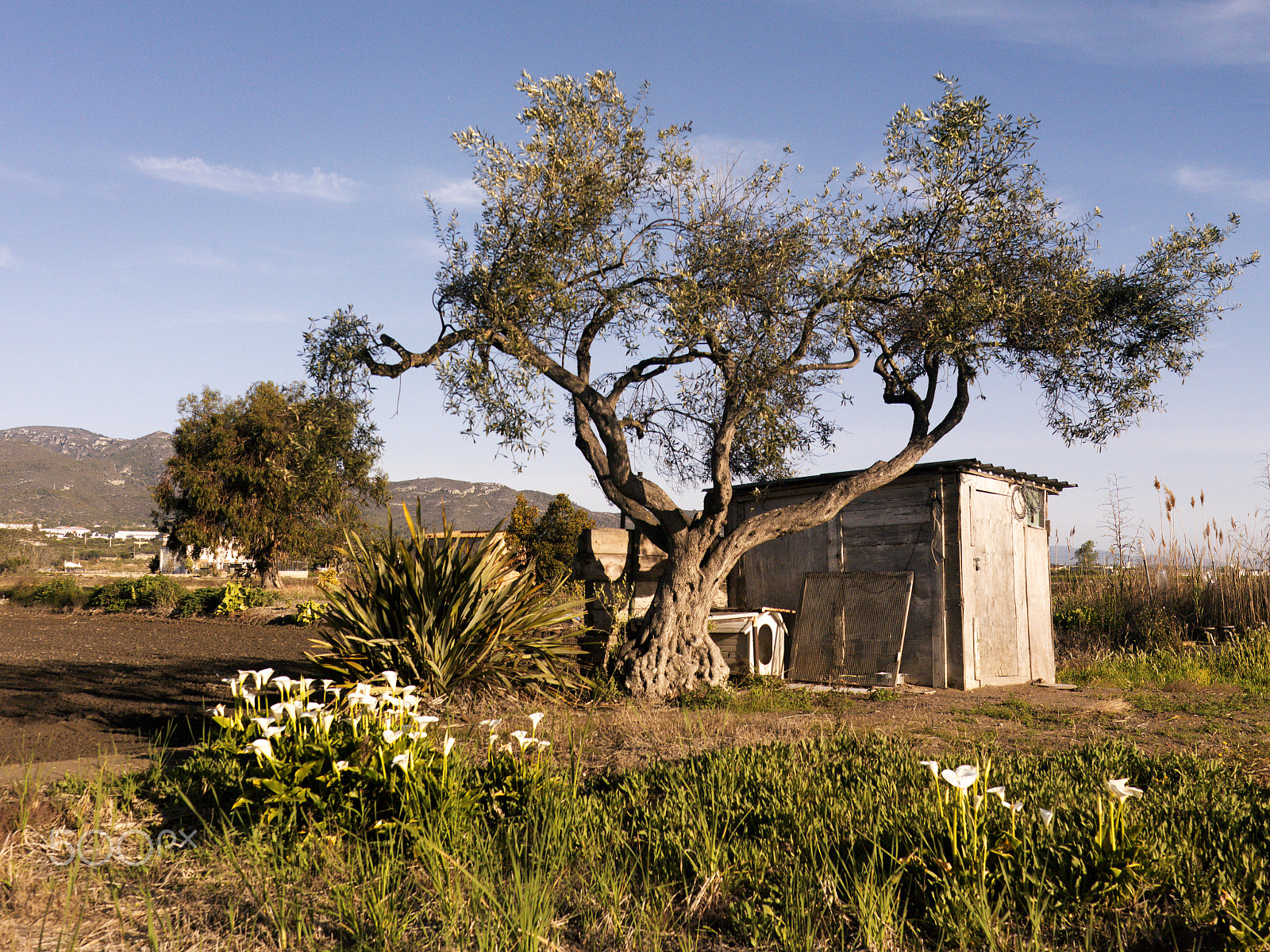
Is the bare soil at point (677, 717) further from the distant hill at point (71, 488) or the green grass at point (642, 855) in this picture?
the distant hill at point (71, 488)

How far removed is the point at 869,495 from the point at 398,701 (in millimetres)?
9249

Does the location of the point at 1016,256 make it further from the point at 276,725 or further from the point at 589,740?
the point at 276,725

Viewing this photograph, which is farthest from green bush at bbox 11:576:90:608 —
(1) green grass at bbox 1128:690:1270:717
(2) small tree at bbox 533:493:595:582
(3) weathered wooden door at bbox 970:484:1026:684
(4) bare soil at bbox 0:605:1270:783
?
(1) green grass at bbox 1128:690:1270:717

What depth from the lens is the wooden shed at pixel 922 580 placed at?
11.8 metres

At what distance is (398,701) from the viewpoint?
4688 millimetres

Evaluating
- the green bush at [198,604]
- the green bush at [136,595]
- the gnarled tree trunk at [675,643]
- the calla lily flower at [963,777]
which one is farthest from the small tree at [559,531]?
the calla lily flower at [963,777]

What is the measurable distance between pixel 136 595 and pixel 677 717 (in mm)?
23281

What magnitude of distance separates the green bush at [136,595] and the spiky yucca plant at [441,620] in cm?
1911

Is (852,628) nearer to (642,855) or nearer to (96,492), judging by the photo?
(642,855)

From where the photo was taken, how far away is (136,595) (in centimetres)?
2514

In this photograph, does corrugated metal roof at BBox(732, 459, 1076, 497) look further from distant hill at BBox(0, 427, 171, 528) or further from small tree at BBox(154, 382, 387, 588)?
distant hill at BBox(0, 427, 171, 528)

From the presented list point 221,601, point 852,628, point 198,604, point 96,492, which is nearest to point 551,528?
point 221,601

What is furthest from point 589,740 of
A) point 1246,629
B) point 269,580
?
point 269,580

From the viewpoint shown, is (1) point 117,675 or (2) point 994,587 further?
(2) point 994,587
